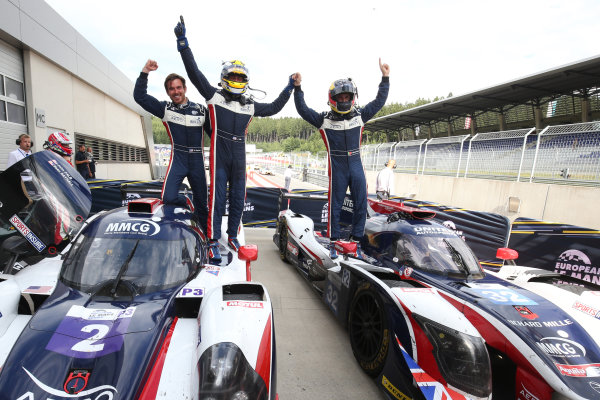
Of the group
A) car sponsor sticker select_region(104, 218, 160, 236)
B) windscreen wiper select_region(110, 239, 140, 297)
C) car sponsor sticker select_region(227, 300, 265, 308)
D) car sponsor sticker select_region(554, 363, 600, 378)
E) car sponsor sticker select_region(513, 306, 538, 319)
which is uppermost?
car sponsor sticker select_region(104, 218, 160, 236)

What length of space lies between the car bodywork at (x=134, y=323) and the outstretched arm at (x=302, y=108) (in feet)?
7.07

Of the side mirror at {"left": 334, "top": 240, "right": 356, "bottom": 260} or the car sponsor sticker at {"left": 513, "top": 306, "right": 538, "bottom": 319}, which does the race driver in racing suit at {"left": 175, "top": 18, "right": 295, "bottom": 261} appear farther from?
the car sponsor sticker at {"left": 513, "top": 306, "right": 538, "bottom": 319}

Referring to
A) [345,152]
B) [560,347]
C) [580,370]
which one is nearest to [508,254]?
[560,347]

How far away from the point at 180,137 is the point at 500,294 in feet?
12.1

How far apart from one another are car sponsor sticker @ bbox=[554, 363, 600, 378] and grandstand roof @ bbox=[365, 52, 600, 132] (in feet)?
33.0

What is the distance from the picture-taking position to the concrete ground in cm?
232

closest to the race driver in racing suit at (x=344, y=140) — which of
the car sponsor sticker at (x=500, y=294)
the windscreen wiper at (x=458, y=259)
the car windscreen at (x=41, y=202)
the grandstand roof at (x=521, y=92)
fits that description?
the windscreen wiper at (x=458, y=259)

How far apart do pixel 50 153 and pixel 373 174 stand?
568 inches

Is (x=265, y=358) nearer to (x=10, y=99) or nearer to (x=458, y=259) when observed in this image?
(x=458, y=259)

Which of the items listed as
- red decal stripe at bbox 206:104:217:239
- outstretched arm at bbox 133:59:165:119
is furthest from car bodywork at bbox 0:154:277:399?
outstretched arm at bbox 133:59:165:119

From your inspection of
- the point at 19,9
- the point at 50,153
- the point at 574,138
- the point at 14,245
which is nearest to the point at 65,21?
the point at 19,9

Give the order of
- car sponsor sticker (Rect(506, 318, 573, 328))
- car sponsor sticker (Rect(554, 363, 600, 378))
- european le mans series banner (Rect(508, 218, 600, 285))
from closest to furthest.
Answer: car sponsor sticker (Rect(554, 363, 600, 378)) → car sponsor sticker (Rect(506, 318, 573, 328)) → european le mans series banner (Rect(508, 218, 600, 285))

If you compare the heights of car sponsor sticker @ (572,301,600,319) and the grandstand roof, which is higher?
the grandstand roof

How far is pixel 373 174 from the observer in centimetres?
1583
